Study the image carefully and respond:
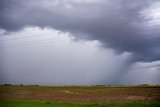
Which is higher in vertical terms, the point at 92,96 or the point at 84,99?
the point at 92,96

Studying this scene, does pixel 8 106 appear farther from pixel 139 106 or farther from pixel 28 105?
pixel 139 106

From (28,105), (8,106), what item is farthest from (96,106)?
(8,106)

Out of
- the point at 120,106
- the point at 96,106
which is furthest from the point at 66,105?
the point at 120,106

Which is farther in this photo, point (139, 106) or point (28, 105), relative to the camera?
point (28, 105)

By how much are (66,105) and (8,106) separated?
359 inches

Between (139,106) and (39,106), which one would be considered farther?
(39,106)

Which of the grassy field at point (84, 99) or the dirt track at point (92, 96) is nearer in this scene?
the grassy field at point (84, 99)

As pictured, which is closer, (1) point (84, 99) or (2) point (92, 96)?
(1) point (84, 99)

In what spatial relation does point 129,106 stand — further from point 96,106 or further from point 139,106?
point 96,106

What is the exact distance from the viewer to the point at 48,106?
4084 cm

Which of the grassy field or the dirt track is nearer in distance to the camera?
the grassy field

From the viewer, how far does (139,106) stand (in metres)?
38.3

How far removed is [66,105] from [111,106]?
730 cm

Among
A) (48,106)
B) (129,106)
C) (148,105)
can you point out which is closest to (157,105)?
(148,105)
